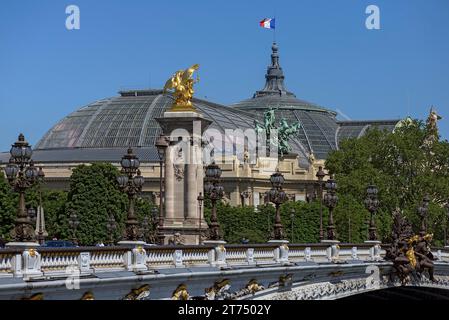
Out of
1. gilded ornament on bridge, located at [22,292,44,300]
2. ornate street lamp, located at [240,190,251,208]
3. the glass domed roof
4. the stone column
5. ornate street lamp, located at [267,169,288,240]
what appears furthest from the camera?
the glass domed roof

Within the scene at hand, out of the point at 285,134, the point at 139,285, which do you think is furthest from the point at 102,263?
the point at 285,134

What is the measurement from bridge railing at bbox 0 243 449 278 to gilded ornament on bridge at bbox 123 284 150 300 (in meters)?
0.60

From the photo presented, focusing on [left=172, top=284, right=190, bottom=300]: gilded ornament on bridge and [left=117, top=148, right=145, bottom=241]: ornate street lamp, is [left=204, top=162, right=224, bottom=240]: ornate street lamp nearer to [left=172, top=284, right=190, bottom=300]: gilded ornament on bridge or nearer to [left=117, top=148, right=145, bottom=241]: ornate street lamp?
[left=117, top=148, right=145, bottom=241]: ornate street lamp

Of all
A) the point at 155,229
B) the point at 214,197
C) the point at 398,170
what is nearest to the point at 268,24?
the point at 398,170

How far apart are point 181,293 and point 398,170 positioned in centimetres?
9194

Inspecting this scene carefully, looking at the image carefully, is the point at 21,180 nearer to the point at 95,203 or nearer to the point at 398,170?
the point at 95,203

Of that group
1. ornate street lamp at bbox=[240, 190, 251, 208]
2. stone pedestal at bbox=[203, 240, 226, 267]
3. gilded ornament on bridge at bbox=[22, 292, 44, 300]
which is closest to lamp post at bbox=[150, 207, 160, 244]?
stone pedestal at bbox=[203, 240, 226, 267]

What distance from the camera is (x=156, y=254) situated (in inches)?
1629

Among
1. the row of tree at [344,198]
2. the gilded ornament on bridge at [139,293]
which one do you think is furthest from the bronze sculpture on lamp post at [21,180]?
the row of tree at [344,198]

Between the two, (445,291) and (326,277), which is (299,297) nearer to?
(326,277)

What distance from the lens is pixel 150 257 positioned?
40.9 m

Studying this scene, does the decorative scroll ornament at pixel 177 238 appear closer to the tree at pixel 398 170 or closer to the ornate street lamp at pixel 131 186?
the ornate street lamp at pixel 131 186

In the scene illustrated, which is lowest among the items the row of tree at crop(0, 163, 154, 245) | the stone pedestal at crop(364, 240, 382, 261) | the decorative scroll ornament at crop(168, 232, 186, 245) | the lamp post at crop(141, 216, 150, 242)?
the stone pedestal at crop(364, 240, 382, 261)

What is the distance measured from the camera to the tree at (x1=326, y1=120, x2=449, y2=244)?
126m
